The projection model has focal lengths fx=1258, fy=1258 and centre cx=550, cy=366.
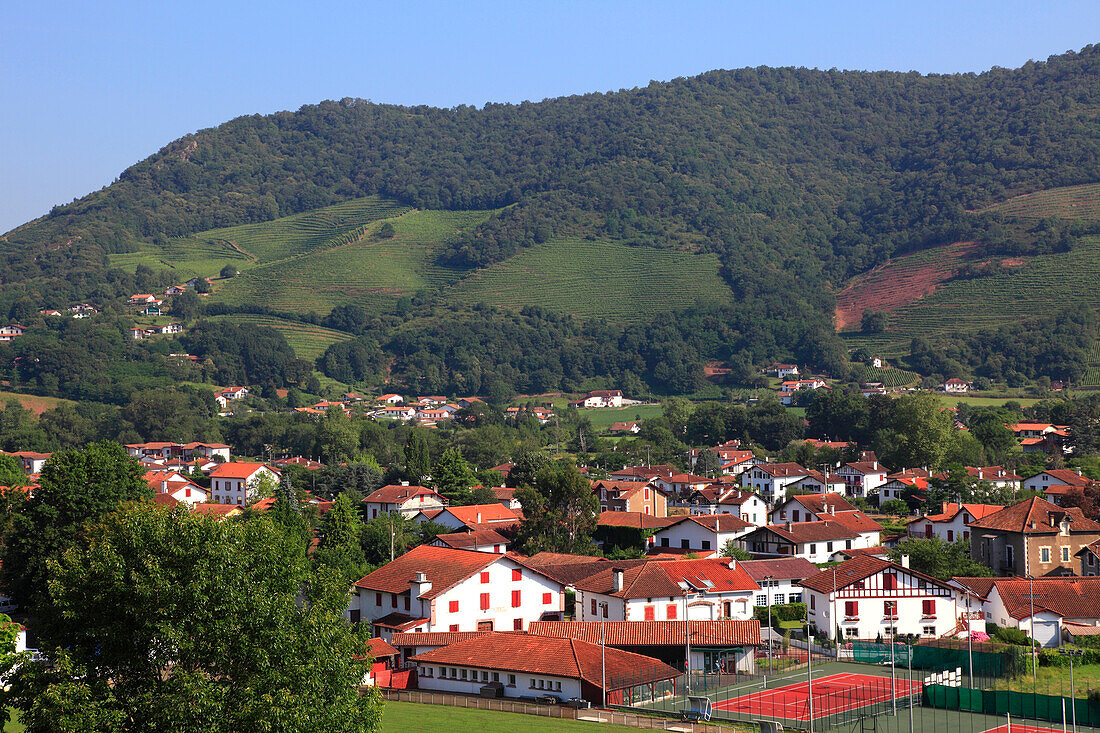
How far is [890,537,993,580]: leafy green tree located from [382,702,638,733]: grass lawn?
859 inches

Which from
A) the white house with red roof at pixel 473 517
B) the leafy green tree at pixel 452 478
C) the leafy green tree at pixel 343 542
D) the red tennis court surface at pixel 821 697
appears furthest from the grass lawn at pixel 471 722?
the leafy green tree at pixel 452 478

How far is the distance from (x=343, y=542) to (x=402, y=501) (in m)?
14.2

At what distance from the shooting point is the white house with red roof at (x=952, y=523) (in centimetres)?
5544

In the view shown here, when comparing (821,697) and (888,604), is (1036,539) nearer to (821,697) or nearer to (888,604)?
(888,604)

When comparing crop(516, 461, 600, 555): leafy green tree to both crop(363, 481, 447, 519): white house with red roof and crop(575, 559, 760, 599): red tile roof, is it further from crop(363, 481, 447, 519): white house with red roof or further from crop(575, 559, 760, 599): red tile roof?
crop(363, 481, 447, 519): white house with red roof

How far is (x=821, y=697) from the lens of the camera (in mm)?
31594

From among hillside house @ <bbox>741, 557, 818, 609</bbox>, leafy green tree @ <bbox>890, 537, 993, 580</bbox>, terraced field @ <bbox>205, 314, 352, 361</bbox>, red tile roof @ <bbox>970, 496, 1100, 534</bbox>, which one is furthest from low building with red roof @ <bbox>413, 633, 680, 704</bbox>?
terraced field @ <bbox>205, 314, 352, 361</bbox>

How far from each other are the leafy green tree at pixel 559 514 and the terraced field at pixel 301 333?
129953mm

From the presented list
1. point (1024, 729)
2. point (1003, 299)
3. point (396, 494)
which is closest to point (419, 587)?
point (1024, 729)

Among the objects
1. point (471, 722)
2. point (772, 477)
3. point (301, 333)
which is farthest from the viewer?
point (301, 333)

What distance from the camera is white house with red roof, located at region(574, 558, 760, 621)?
1644 inches

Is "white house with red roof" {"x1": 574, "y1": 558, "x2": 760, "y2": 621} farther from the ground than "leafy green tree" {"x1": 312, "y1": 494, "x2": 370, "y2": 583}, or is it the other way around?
"leafy green tree" {"x1": 312, "y1": 494, "x2": 370, "y2": 583}

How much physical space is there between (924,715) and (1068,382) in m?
129

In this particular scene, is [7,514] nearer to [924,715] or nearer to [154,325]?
[924,715]
